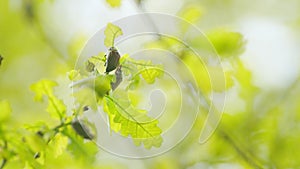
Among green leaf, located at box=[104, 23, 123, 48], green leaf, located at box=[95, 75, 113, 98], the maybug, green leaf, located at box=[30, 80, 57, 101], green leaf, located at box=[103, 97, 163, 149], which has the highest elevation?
green leaf, located at box=[104, 23, 123, 48]

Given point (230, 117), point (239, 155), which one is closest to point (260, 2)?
point (230, 117)

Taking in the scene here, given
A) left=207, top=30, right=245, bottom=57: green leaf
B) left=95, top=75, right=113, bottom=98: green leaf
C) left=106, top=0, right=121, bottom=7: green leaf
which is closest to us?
left=95, top=75, right=113, bottom=98: green leaf

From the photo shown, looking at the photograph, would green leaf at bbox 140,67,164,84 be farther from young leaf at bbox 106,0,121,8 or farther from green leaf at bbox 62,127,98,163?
young leaf at bbox 106,0,121,8

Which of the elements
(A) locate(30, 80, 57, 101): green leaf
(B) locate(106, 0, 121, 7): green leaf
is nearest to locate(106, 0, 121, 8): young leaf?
(B) locate(106, 0, 121, 7): green leaf

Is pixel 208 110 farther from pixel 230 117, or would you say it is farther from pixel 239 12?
pixel 239 12

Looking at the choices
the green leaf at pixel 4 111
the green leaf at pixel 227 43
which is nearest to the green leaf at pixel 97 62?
the green leaf at pixel 4 111

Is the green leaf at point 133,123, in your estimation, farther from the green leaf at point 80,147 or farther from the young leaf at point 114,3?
the young leaf at point 114,3
